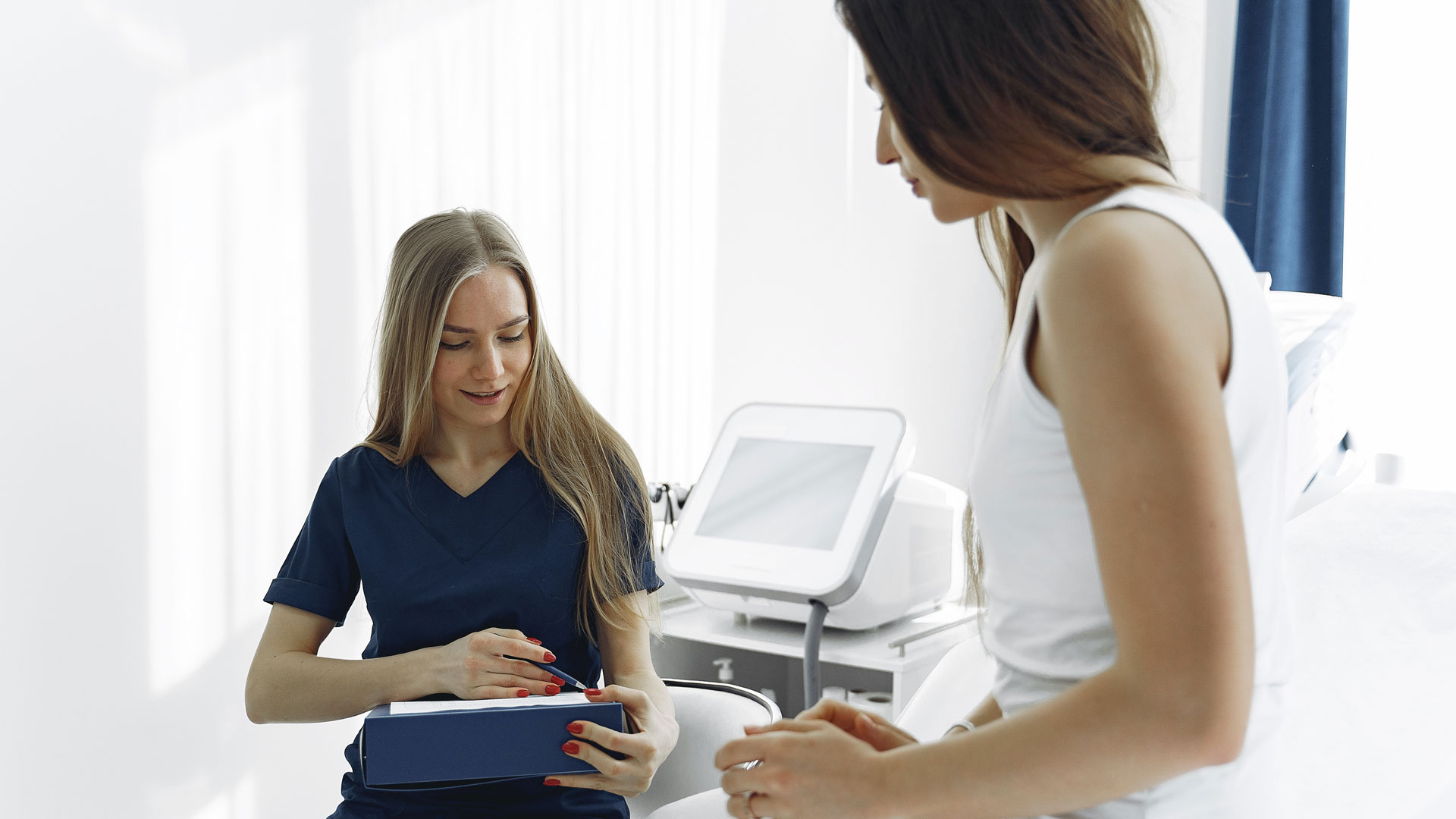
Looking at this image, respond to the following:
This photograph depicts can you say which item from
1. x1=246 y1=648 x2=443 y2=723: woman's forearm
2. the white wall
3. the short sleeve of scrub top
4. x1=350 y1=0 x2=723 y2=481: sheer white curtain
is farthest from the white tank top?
the white wall

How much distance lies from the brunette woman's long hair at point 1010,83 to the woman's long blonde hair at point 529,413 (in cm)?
88

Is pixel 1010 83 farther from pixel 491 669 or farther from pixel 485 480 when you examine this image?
pixel 485 480

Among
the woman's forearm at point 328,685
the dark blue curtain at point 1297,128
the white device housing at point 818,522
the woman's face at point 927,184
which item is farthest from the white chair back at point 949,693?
Answer: the dark blue curtain at point 1297,128

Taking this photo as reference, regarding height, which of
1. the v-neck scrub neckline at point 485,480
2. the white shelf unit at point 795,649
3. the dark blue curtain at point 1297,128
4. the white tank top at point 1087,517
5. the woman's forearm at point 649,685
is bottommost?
the white shelf unit at point 795,649

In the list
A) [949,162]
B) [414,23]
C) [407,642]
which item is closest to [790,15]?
[414,23]

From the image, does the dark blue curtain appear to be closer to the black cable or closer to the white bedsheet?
the white bedsheet

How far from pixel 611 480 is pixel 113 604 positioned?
834mm

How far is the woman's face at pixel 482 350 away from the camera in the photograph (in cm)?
138

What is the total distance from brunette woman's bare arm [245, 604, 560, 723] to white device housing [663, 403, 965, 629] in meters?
0.65

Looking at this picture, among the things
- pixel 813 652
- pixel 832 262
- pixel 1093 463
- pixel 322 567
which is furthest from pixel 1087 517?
pixel 832 262

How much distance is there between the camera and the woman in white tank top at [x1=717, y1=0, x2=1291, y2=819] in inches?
19.6

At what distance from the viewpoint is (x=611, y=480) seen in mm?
1443

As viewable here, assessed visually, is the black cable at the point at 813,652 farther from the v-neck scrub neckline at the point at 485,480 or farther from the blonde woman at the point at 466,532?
the v-neck scrub neckline at the point at 485,480

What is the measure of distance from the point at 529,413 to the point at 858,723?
0.82 metres
